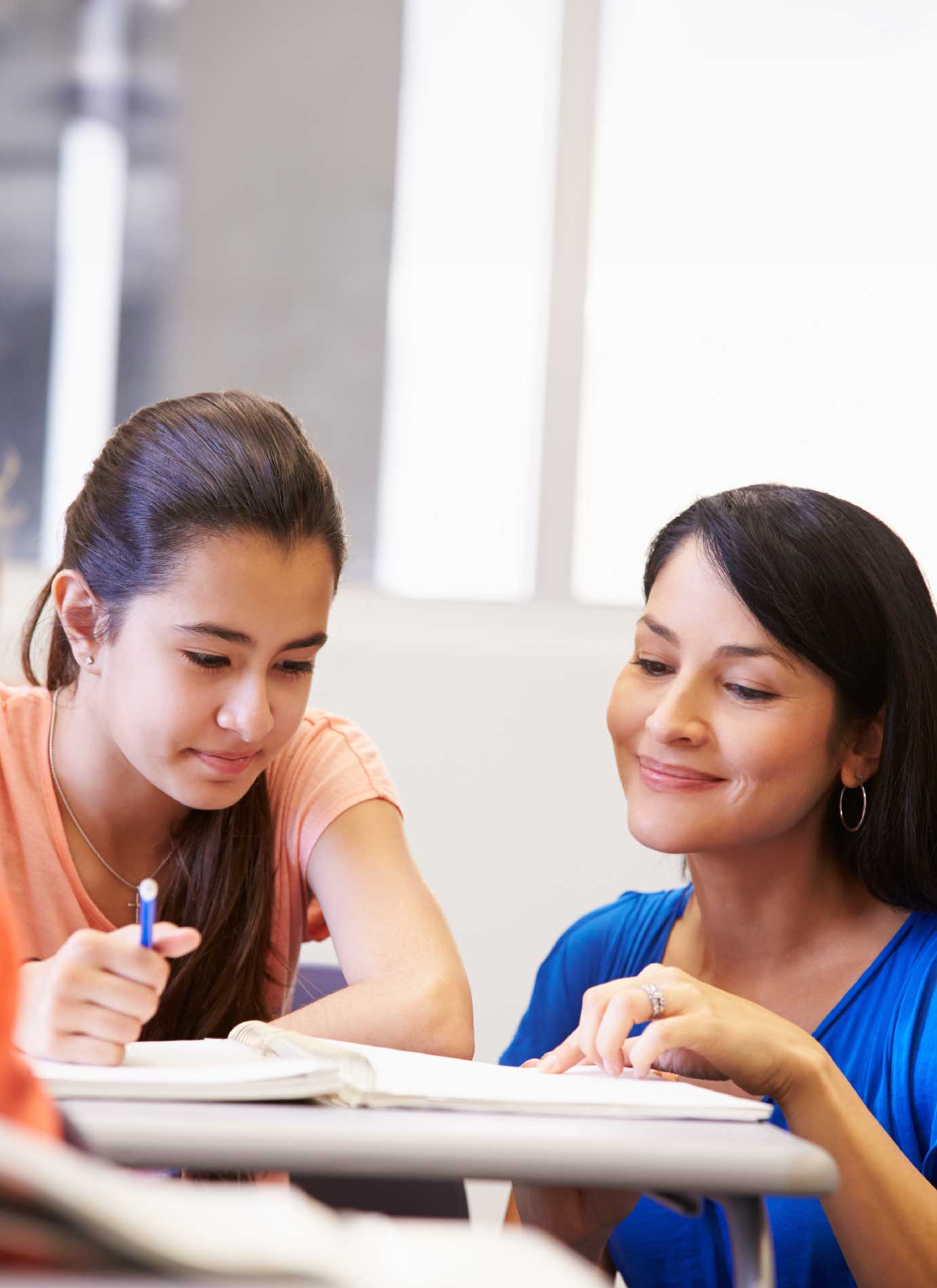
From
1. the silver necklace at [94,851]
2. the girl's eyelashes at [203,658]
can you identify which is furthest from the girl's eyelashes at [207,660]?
the silver necklace at [94,851]

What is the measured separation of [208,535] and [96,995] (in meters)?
0.60

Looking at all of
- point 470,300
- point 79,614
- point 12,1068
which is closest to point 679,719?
point 79,614

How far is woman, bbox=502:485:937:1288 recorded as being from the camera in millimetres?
1340

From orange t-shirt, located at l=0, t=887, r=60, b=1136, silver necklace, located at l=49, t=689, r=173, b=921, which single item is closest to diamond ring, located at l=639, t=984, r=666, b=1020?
orange t-shirt, located at l=0, t=887, r=60, b=1136

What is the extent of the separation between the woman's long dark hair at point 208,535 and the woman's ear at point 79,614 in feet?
0.04

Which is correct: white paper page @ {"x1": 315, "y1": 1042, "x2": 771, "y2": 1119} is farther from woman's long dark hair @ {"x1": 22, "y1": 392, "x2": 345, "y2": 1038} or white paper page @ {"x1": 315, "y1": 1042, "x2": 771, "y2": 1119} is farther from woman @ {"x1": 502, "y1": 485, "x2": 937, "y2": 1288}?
woman's long dark hair @ {"x1": 22, "y1": 392, "x2": 345, "y2": 1038}

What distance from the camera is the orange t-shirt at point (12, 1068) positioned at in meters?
0.49

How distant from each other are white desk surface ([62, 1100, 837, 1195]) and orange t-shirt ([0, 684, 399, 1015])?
0.77 metres

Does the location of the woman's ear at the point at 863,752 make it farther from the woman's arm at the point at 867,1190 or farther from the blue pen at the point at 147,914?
the blue pen at the point at 147,914

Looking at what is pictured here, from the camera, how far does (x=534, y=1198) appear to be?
118 cm

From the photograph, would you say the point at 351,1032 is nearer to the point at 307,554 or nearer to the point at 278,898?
the point at 278,898

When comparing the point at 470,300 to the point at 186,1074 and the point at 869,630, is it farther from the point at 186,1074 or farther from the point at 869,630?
the point at 186,1074

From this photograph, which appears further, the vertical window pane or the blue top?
the vertical window pane

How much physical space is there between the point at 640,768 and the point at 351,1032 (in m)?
0.40
